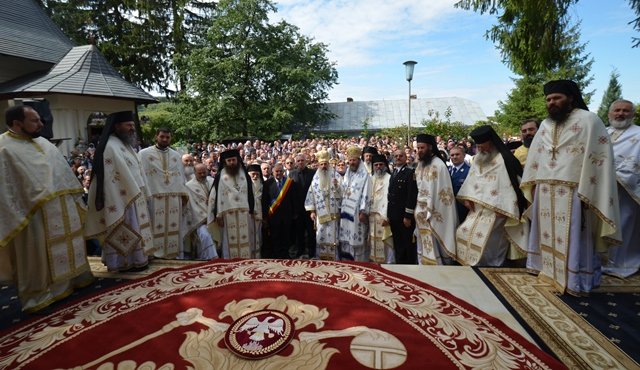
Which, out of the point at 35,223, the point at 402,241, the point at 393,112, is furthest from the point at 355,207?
the point at 393,112

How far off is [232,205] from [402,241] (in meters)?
2.64

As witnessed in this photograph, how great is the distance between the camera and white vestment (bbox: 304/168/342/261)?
5.70m

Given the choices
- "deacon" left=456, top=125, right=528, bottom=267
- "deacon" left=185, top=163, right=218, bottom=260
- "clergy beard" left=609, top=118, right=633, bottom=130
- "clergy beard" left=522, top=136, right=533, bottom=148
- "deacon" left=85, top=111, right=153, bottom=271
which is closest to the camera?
"deacon" left=85, top=111, right=153, bottom=271

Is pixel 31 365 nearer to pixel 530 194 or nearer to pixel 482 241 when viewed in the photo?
pixel 482 241

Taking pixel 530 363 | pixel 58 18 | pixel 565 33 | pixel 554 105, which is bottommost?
pixel 530 363

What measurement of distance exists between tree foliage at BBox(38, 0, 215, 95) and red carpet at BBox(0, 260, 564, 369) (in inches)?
1037

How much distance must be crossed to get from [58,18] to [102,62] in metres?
11.9

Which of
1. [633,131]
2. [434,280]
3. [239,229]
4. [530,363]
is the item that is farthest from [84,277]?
[633,131]

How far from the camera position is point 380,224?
5.40m

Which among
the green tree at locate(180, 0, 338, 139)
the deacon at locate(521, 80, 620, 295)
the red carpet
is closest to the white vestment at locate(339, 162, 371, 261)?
the red carpet

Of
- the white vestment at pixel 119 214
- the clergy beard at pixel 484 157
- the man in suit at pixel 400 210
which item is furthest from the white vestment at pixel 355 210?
the white vestment at pixel 119 214

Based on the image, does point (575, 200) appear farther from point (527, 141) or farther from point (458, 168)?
point (458, 168)

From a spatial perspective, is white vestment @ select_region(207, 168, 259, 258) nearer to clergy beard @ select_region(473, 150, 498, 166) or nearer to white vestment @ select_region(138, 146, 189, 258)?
white vestment @ select_region(138, 146, 189, 258)

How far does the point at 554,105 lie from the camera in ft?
10.9
